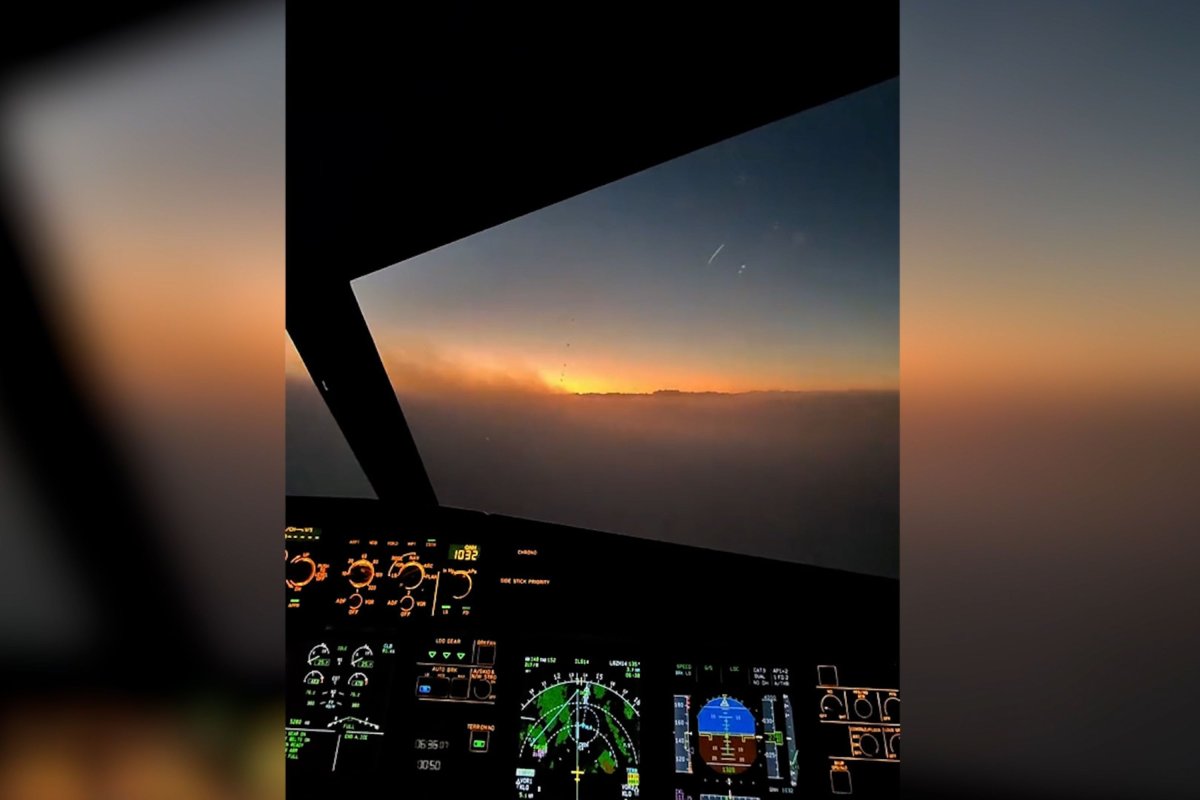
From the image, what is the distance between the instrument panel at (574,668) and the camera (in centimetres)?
131

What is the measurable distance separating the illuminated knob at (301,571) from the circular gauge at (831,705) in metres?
0.97

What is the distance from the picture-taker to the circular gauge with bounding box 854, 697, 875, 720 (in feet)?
4.40

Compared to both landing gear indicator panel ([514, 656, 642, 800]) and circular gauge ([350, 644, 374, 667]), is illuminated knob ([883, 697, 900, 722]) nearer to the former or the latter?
landing gear indicator panel ([514, 656, 642, 800])

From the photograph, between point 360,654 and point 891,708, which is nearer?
point 891,708

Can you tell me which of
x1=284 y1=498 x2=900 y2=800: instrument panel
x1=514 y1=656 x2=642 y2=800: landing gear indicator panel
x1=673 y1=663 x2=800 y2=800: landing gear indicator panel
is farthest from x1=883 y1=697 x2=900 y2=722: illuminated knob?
x1=514 y1=656 x2=642 y2=800: landing gear indicator panel

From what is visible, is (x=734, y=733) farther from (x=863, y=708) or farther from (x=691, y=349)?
(x=691, y=349)

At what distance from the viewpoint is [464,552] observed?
1.61 meters

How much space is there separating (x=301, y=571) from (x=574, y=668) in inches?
23.2

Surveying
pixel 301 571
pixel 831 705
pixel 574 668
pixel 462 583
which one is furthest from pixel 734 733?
pixel 301 571

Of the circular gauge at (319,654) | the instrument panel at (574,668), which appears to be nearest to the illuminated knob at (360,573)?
the instrument panel at (574,668)

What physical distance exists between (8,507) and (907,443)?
701 mm

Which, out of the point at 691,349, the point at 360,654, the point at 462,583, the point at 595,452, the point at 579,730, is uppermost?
the point at 691,349

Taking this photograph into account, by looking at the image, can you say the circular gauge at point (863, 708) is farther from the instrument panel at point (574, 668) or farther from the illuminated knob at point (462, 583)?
the illuminated knob at point (462, 583)

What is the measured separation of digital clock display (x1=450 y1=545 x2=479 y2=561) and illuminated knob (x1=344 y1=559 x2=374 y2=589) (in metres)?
0.16
